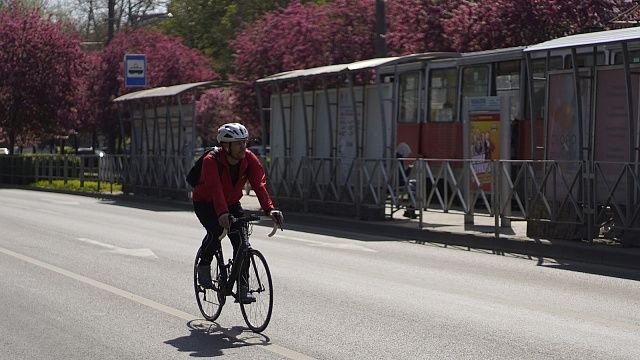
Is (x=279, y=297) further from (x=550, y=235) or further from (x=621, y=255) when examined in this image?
(x=550, y=235)

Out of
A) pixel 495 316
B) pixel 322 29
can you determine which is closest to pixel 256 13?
pixel 322 29

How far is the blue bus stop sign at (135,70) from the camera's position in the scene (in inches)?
1654

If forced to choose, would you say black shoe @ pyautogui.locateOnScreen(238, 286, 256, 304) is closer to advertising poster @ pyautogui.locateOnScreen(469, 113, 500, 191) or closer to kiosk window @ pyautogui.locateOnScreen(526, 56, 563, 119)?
advertising poster @ pyautogui.locateOnScreen(469, 113, 500, 191)

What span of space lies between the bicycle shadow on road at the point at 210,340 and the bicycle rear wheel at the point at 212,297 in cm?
17

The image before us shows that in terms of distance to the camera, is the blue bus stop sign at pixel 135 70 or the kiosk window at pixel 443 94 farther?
the blue bus stop sign at pixel 135 70

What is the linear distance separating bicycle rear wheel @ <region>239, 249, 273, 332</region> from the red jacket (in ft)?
1.46

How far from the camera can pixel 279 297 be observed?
1227 centimetres

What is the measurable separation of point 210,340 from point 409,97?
69.1 feet

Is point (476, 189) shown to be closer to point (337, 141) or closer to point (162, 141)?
point (337, 141)

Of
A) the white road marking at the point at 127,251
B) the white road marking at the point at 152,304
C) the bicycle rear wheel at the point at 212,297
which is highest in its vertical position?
the bicycle rear wheel at the point at 212,297

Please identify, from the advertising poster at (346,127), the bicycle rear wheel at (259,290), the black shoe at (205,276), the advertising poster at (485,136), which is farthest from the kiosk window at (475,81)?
the bicycle rear wheel at (259,290)

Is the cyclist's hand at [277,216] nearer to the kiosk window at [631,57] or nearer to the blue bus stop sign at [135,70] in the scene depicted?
the kiosk window at [631,57]

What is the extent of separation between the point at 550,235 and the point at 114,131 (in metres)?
42.1

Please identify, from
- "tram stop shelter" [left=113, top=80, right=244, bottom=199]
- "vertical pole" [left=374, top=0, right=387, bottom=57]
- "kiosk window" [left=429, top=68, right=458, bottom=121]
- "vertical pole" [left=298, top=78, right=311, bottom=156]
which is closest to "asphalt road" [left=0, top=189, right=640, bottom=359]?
"vertical pole" [left=298, top=78, right=311, bottom=156]
